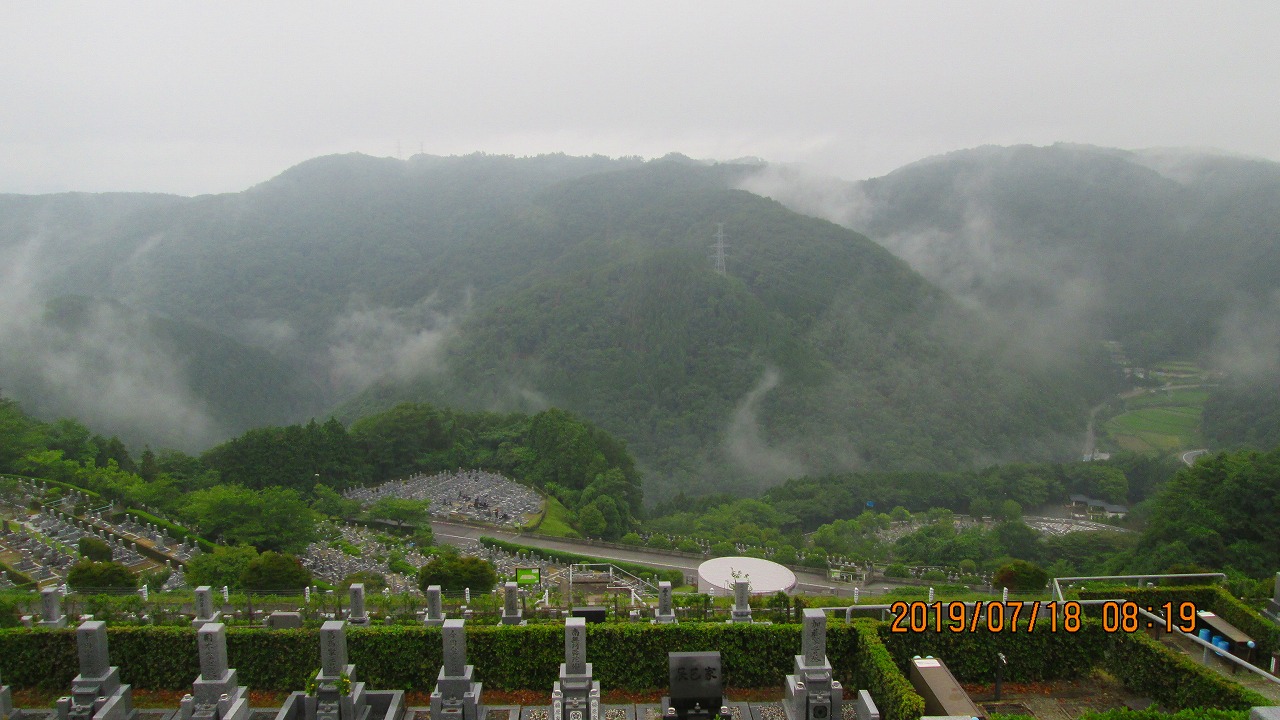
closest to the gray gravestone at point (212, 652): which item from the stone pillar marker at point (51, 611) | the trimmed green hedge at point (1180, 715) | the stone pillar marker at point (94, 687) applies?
the stone pillar marker at point (94, 687)

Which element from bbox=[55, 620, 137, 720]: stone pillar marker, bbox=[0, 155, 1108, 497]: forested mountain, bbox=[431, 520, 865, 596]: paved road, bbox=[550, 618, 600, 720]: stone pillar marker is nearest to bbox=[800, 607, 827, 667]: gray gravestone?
bbox=[550, 618, 600, 720]: stone pillar marker

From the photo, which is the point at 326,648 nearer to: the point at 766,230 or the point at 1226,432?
the point at 1226,432

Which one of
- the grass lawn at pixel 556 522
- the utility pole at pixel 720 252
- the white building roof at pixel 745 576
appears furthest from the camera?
the utility pole at pixel 720 252

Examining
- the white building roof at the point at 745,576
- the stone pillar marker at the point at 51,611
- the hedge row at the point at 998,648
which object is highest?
the stone pillar marker at the point at 51,611

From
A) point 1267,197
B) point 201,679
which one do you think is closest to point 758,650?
point 201,679

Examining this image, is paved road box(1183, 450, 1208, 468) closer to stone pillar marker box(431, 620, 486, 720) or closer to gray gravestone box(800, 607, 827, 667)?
gray gravestone box(800, 607, 827, 667)
